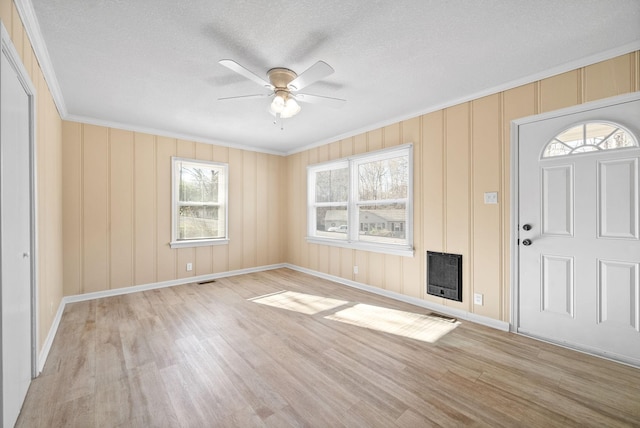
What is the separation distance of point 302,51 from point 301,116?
1.56 metres

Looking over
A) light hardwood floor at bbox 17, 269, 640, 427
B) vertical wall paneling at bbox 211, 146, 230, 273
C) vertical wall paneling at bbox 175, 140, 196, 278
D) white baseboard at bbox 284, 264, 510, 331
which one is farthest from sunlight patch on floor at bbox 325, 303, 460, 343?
vertical wall paneling at bbox 175, 140, 196, 278

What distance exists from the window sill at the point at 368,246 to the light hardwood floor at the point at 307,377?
0.88 meters

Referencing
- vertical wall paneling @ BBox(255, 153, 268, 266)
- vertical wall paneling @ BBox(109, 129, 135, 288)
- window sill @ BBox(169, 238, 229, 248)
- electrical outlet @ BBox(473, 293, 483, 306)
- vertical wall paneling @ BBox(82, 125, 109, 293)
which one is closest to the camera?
electrical outlet @ BBox(473, 293, 483, 306)

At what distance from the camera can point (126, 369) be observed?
214 centimetres

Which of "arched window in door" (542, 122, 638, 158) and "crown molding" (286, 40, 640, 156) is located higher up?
"crown molding" (286, 40, 640, 156)

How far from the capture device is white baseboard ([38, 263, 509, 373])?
2795 millimetres

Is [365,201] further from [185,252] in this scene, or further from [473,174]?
[185,252]

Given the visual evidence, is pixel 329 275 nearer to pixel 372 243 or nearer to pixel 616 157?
pixel 372 243

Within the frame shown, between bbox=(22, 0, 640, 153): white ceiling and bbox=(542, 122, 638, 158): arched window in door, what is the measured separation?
1.88 ft

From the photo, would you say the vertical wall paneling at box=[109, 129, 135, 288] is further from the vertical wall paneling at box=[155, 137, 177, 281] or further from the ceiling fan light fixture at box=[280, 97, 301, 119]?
the ceiling fan light fixture at box=[280, 97, 301, 119]

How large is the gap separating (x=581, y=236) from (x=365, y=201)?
2.56 metres

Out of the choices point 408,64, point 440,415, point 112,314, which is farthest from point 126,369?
point 408,64

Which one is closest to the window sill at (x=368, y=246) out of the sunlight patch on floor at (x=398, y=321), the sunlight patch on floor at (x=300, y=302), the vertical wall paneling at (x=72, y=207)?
the sunlight patch on floor at (x=398, y=321)

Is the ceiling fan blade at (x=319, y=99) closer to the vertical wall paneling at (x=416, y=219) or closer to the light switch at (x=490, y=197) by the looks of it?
the vertical wall paneling at (x=416, y=219)
